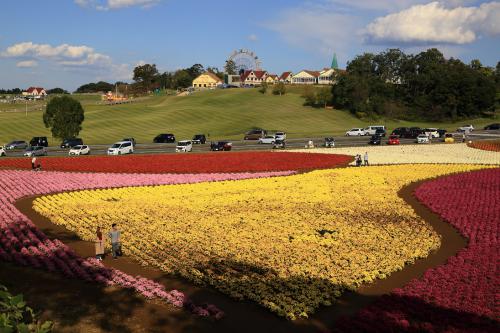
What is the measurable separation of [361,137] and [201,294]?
257 ft

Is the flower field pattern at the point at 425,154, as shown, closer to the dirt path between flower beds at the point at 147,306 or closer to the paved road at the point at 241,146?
the paved road at the point at 241,146

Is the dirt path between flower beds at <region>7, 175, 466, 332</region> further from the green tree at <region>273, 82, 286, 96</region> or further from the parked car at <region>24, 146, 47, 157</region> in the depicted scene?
the green tree at <region>273, 82, 286, 96</region>

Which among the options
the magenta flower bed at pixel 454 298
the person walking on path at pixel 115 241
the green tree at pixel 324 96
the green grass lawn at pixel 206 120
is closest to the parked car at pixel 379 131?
the green grass lawn at pixel 206 120

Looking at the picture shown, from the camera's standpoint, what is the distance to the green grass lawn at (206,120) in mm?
101750

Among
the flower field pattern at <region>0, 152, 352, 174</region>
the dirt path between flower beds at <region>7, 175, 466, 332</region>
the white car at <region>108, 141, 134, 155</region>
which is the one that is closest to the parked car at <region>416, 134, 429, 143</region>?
the flower field pattern at <region>0, 152, 352, 174</region>

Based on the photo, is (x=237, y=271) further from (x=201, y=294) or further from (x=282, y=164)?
(x=282, y=164)

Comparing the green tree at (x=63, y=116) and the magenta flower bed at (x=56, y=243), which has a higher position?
the green tree at (x=63, y=116)

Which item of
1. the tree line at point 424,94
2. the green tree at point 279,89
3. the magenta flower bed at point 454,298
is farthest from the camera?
the green tree at point 279,89

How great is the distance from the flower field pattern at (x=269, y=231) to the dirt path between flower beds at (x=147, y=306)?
0.45m

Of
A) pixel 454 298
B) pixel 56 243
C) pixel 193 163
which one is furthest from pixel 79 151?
pixel 454 298

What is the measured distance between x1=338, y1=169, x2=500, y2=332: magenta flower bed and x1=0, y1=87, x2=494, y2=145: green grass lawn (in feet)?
238

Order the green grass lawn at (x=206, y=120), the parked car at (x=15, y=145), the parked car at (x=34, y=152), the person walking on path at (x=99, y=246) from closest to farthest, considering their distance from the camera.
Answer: the person walking on path at (x=99, y=246) < the parked car at (x=34, y=152) < the parked car at (x=15, y=145) < the green grass lawn at (x=206, y=120)

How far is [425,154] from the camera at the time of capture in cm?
6350

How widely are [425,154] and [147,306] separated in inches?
2137
